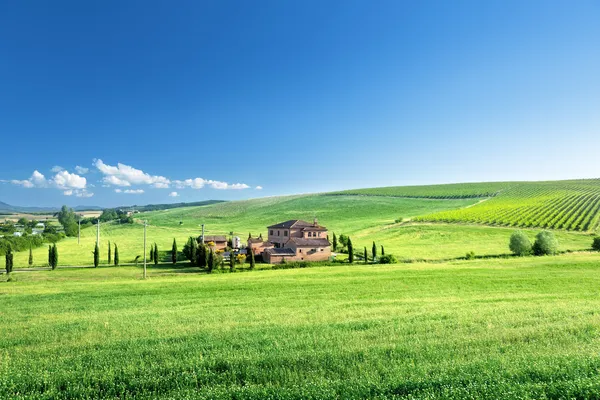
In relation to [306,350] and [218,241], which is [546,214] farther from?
[306,350]

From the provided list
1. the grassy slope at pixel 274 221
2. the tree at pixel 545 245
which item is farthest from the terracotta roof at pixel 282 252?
the tree at pixel 545 245

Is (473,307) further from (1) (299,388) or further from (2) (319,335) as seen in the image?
(1) (299,388)

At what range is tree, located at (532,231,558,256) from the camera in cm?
6016

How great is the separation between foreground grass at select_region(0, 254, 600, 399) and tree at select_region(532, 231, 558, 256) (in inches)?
1758

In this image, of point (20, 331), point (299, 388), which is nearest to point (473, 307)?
point (299, 388)

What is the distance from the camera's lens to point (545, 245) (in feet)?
199

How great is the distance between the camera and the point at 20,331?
16.7 m

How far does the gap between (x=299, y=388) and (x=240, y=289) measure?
24.9 m

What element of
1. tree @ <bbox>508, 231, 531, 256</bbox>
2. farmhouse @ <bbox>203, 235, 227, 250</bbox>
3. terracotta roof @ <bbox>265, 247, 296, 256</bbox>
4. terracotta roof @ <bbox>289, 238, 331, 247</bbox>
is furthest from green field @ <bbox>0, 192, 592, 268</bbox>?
terracotta roof @ <bbox>265, 247, 296, 256</bbox>

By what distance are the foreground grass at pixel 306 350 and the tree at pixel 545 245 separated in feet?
146

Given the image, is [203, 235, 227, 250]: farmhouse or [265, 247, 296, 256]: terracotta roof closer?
[265, 247, 296, 256]: terracotta roof

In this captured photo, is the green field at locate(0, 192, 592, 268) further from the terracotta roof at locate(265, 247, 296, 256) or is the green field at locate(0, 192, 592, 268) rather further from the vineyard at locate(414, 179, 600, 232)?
the terracotta roof at locate(265, 247, 296, 256)

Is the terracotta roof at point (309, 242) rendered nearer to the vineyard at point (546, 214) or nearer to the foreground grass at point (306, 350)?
the foreground grass at point (306, 350)

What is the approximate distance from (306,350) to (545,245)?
65.7m
